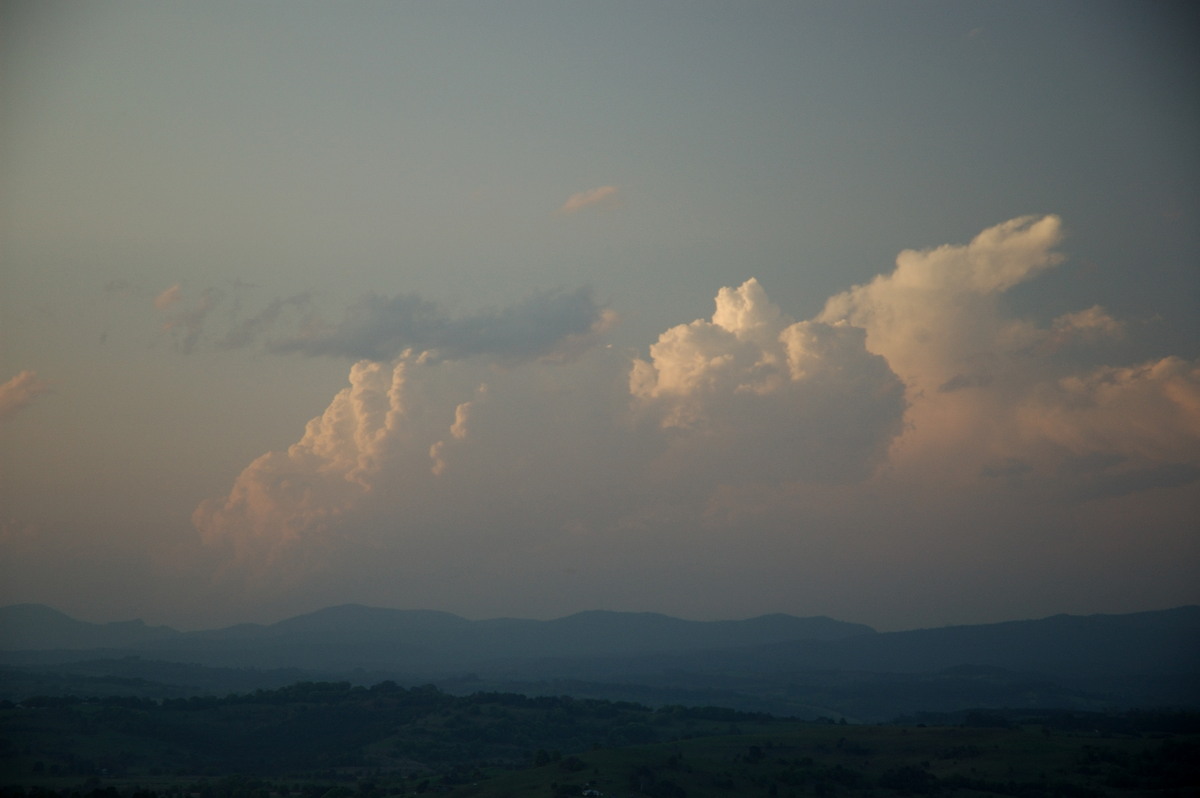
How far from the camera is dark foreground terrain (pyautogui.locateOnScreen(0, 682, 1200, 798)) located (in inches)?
4370

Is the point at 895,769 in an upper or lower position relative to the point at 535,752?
upper

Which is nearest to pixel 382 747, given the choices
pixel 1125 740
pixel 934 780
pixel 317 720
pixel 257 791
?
pixel 317 720

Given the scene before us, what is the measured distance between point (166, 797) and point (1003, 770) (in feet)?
314

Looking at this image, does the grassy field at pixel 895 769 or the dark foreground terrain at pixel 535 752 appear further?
the dark foreground terrain at pixel 535 752

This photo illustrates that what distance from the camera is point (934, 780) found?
376 ft

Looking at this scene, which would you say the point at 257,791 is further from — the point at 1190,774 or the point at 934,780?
the point at 1190,774

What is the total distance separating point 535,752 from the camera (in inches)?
6211

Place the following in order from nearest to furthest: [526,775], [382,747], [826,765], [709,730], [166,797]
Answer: [166,797]
[526,775]
[826,765]
[382,747]
[709,730]

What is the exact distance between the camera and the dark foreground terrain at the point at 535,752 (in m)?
111

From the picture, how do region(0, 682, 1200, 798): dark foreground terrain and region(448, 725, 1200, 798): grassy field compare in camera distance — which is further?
region(0, 682, 1200, 798): dark foreground terrain

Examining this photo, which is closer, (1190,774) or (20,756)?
(1190,774)

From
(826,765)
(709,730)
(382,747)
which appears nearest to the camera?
(826,765)

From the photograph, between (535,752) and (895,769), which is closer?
(895,769)

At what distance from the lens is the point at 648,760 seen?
120 meters
